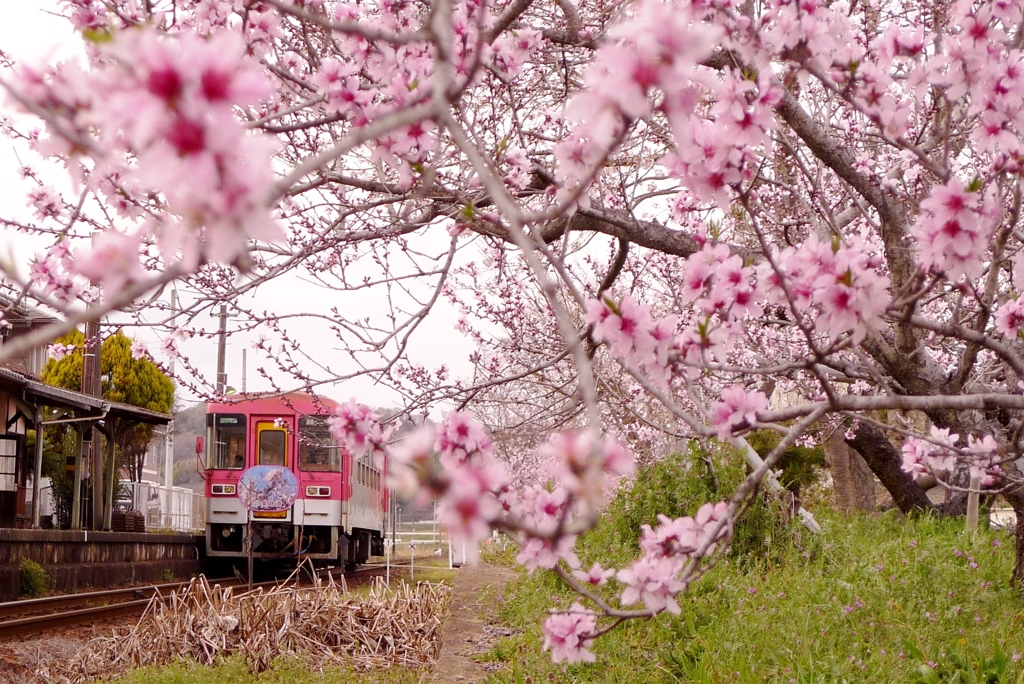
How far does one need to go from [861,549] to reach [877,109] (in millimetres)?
5718

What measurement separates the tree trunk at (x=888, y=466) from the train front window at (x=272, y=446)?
26.5ft

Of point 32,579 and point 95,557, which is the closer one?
point 32,579

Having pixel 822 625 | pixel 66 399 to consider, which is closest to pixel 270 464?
pixel 66 399

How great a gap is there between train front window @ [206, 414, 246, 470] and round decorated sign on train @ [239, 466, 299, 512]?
379mm

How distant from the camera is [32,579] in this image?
1037 centimetres

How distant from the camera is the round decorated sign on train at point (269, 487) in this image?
12914 millimetres

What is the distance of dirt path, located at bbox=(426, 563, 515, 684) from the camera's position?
187 inches

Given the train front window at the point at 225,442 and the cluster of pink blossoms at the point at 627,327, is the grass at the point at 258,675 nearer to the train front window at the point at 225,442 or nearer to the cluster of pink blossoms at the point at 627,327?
the cluster of pink blossoms at the point at 627,327

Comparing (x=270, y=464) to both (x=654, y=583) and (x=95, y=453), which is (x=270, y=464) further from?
(x=654, y=583)

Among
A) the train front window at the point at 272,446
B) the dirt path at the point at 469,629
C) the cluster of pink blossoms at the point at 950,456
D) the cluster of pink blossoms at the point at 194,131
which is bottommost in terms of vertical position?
the dirt path at the point at 469,629

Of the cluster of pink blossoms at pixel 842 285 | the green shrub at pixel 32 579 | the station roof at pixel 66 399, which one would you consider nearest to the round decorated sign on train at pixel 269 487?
the green shrub at pixel 32 579

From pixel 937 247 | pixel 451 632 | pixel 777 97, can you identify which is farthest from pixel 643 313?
pixel 451 632

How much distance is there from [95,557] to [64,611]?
135 inches

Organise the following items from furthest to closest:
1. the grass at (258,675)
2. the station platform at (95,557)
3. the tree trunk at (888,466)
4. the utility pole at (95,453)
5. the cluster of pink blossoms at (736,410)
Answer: the utility pole at (95,453) < the station platform at (95,557) < the tree trunk at (888,466) < the grass at (258,675) < the cluster of pink blossoms at (736,410)
